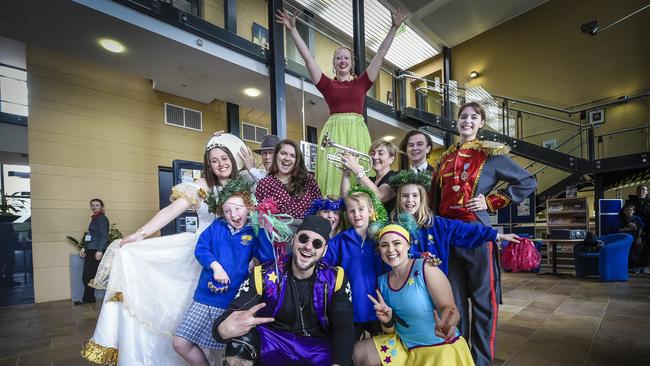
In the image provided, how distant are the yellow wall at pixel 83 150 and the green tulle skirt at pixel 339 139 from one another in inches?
210

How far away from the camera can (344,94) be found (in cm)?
261

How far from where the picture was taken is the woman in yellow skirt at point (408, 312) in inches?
65.5

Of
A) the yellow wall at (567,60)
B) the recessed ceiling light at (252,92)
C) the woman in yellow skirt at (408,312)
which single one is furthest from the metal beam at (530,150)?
the woman in yellow skirt at (408,312)

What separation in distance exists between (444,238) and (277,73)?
403cm

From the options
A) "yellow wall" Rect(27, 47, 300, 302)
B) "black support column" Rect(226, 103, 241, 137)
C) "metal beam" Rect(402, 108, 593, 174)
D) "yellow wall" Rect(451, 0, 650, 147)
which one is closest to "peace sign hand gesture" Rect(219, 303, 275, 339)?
"yellow wall" Rect(27, 47, 300, 302)

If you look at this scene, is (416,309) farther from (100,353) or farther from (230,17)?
(230,17)

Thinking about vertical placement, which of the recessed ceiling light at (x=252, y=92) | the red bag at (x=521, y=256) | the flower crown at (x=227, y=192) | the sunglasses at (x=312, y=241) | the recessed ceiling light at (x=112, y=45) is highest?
the recessed ceiling light at (x=112, y=45)

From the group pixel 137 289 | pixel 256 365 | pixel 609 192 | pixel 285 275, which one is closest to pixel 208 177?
pixel 137 289

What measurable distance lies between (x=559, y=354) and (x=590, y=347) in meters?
0.41

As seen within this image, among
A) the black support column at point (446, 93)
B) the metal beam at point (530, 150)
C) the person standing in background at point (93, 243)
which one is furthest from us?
the black support column at point (446, 93)

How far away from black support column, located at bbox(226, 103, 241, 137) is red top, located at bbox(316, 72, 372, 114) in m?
4.95

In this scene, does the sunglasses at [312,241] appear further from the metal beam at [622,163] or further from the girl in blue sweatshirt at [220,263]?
the metal beam at [622,163]

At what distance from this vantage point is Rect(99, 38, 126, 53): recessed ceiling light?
445 cm

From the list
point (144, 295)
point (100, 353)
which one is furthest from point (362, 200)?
point (100, 353)
